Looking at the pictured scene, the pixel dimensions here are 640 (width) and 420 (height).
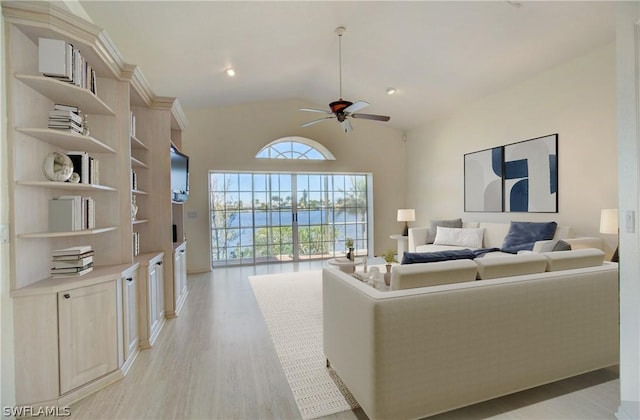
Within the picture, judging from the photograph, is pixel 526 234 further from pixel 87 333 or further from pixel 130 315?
pixel 87 333

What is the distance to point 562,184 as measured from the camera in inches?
164

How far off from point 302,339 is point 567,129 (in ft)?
14.4

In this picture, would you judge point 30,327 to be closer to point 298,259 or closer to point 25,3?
point 25,3

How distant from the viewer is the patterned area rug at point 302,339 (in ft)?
6.36

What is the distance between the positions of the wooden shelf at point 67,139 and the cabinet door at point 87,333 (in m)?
1.03

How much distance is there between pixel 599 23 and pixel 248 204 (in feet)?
19.0

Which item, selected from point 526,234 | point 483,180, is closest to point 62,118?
point 526,234

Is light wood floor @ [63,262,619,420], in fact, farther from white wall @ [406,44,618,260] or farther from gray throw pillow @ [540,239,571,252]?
white wall @ [406,44,618,260]

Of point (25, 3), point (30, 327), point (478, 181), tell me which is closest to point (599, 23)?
point (478, 181)

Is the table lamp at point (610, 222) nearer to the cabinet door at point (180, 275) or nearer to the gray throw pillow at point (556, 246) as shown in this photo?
the gray throw pillow at point (556, 246)

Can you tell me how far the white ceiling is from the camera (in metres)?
2.95

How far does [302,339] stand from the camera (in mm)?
2846

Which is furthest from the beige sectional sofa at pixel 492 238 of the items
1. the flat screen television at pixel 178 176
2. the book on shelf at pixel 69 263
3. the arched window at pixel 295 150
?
the book on shelf at pixel 69 263

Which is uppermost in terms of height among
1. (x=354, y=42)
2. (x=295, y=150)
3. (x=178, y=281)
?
(x=354, y=42)
